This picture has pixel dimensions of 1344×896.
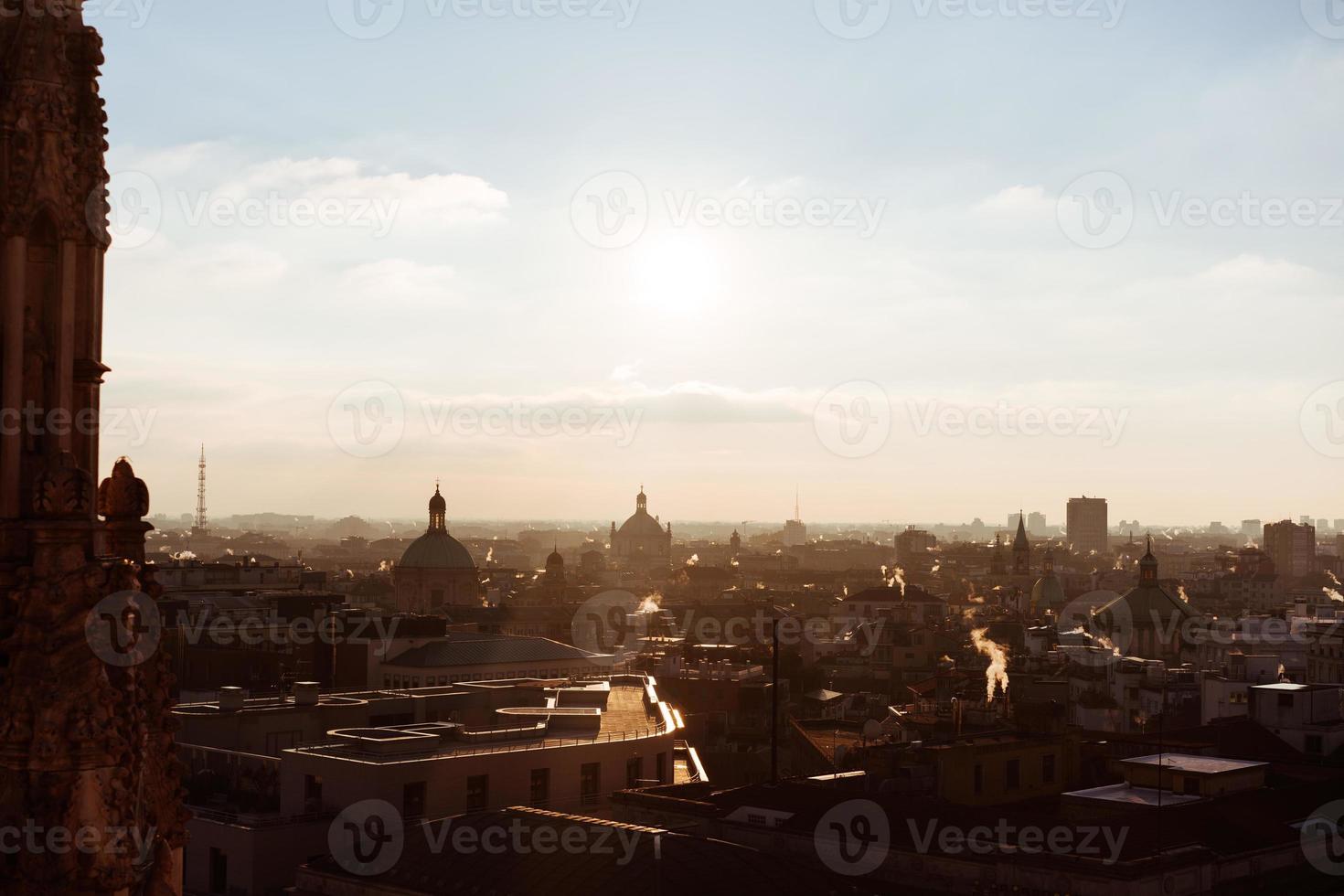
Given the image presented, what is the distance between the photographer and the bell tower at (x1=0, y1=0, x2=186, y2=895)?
582 centimetres

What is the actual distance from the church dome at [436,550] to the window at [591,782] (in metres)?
78.5

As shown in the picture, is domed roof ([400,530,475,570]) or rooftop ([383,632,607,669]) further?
domed roof ([400,530,475,570])

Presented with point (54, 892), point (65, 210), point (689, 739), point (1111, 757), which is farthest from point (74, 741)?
point (689, 739)

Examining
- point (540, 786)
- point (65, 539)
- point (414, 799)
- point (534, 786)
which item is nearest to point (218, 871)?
point (414, 799)

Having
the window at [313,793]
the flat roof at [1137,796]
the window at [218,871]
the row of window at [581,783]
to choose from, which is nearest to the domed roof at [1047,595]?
the row of window at [581,783]

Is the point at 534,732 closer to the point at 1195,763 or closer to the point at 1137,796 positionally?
the point at 1137,796

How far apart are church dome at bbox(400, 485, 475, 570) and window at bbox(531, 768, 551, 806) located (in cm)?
7976

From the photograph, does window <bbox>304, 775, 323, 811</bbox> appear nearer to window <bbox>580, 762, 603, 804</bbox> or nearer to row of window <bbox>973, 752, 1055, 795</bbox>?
window <bbox>580, 762, 603, 804</bbox>

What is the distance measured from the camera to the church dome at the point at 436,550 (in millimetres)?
118750

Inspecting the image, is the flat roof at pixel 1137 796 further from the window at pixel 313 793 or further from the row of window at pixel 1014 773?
the window at pixel 313 793

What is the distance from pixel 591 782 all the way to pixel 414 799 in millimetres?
6396

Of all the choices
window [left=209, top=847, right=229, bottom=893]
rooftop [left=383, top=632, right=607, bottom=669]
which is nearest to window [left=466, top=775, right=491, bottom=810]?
window [left=209, top=847, right=229, bottom=893]

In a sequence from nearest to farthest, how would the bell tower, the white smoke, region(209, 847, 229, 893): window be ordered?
the bell tower, region(209, 847, 229, 893): window, the white smoke

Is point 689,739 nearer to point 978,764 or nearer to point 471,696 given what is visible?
point 471,696
